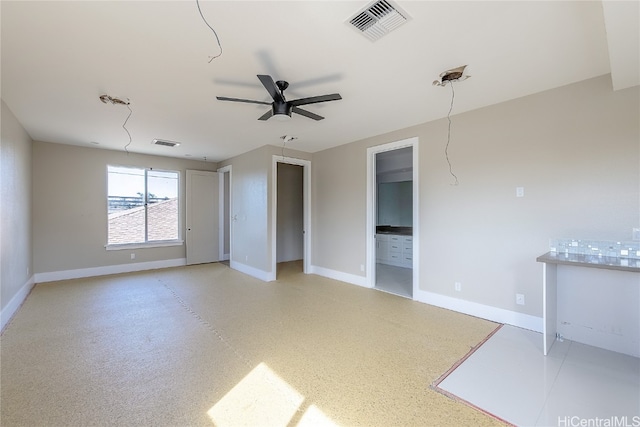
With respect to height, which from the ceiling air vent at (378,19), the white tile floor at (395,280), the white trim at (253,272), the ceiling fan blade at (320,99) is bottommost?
the white tile floor at (395,280)

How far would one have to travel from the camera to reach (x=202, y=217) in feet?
22.2

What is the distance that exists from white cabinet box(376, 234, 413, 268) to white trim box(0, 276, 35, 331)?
624 cm

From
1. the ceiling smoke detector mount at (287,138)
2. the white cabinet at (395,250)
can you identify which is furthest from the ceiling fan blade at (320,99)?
the white cabinet at (395,250)

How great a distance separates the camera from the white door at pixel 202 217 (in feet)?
21.6

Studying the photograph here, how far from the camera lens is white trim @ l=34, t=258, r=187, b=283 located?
5043mm

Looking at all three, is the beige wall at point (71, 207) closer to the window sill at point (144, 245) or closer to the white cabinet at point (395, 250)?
the window sill at point (144, 245)

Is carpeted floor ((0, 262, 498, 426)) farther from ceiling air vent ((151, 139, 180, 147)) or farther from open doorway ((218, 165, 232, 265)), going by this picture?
open doorway ((218, 165, 232, 265))

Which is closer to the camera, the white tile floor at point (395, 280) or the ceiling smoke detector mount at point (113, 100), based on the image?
the ceiling smoke detector mount at point (113, 100)

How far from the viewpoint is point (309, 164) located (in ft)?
18.9

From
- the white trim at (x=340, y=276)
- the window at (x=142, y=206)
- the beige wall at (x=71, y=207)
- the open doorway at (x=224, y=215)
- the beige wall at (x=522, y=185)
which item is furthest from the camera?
the open doorway at (x=224, y=215)

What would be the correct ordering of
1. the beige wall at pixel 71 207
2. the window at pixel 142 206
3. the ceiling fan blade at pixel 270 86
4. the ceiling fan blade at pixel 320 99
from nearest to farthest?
the ceiling fan blade at pixel 270 86 → the ceiling fan blade at pixel 320 99 → the beige wall at pixel 71 207 → the window at pixel 142 206

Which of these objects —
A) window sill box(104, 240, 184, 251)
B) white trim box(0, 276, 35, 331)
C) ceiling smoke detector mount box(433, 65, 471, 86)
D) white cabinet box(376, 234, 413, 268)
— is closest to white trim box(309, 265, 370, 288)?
white cabinet box(376, 234, 413, 268)

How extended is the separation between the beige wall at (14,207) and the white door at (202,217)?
2.66 meters

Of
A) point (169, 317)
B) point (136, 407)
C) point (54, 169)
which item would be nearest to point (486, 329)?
point (136, 407)
